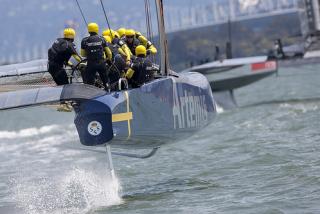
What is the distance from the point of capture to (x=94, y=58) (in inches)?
404

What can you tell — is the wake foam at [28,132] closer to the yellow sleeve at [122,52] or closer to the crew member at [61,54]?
the yellow sleeve at [122,52]

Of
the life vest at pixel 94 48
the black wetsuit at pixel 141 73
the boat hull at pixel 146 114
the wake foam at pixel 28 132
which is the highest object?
the life vest at pixel 94 48

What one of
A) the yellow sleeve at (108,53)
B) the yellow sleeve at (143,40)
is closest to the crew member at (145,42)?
the yellow sleeve at (143,40)

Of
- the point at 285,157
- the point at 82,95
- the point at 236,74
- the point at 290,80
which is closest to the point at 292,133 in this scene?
the point at 285,157

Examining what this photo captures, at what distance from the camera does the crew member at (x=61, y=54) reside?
10445 millimetres

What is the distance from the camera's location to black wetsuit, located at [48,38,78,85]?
411 inches

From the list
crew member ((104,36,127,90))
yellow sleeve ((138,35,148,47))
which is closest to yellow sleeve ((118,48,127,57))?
crew member ((104,36,127,90))

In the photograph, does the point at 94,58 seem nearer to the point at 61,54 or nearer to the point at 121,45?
the point at 61,54

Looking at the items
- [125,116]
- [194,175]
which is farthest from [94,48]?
[194,175]

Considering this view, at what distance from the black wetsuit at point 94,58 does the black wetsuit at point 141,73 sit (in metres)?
0.41

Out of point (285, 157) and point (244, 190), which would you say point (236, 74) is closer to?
point (285, 157)

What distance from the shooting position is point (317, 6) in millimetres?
30219

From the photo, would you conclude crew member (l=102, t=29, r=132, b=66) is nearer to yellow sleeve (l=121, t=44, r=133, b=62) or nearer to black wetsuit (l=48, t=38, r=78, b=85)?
yellow sleeve (l=121, t=44, r=133, b=62)

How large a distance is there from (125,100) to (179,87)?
1.09m
